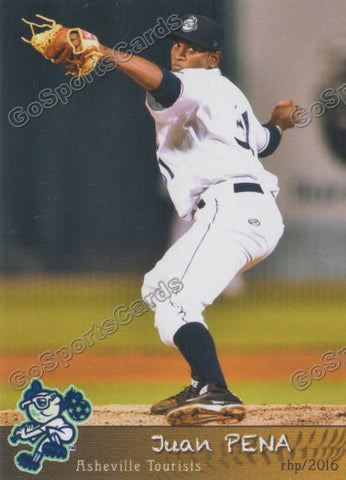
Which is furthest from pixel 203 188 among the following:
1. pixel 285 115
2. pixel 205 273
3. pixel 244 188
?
pixel 285 115

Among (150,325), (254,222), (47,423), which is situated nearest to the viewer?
(254,222)

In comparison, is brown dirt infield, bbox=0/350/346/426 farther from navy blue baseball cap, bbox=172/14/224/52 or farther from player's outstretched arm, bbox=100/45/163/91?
navy blue baseball cap, bbox=172/14/224/52

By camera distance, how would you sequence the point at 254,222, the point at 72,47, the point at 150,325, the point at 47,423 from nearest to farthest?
the point at 72,47
the point at 254,222
the point at 47,423
the point at 150,325

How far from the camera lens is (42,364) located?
381 centimetres

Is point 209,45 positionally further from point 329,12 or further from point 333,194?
point 333,194

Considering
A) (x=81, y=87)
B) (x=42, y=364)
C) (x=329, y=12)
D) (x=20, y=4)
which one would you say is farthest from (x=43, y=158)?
(x=329, y=12)

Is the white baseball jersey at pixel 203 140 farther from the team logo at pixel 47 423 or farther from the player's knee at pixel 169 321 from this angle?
the team logo at pixel 47 423

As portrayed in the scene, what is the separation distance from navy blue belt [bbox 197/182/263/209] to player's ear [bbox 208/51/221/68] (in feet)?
2.15

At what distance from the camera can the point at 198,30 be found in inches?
151

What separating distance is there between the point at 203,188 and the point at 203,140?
0.73ft

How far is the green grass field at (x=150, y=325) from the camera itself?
382 cm

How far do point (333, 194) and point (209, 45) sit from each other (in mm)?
939

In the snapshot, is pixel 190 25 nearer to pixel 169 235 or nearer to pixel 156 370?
pixel 169 235

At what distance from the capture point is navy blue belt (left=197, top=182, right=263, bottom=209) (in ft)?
12.0
